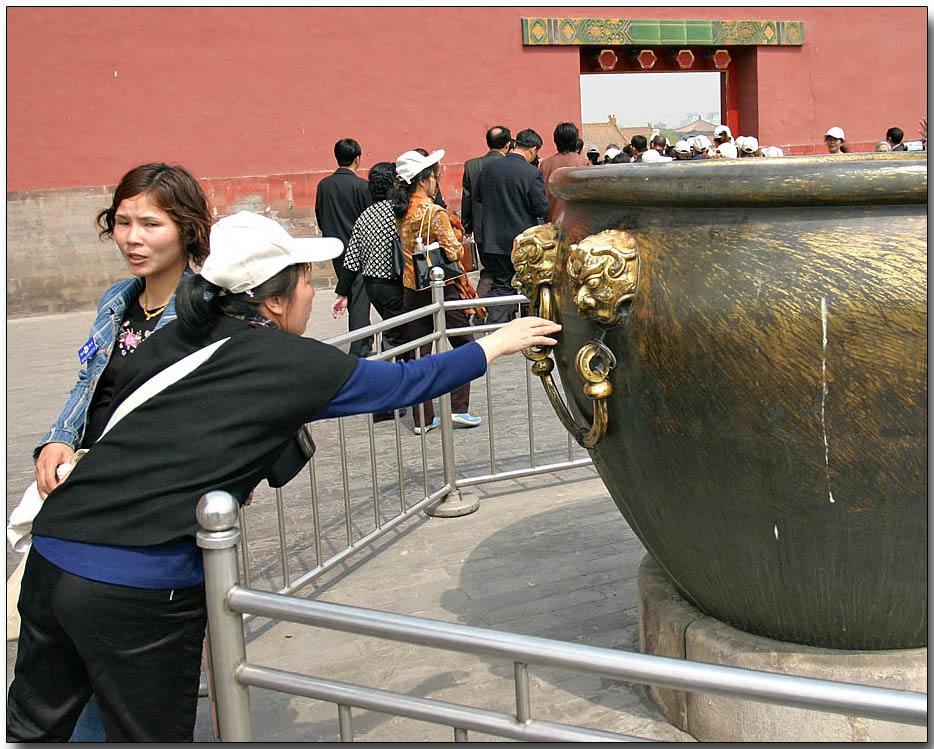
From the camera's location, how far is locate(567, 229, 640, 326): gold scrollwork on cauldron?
2021 mm

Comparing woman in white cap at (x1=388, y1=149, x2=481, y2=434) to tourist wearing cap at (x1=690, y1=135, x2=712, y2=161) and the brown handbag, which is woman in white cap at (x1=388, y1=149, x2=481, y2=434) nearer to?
the brown handbag

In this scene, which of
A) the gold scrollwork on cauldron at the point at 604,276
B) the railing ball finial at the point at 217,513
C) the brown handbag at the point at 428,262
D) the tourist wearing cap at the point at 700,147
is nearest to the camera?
the railing ball finial at the point at 217,513

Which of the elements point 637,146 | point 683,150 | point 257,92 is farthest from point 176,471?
point 257,92

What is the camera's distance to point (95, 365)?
7.34 feet

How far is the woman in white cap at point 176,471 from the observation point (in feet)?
5.84

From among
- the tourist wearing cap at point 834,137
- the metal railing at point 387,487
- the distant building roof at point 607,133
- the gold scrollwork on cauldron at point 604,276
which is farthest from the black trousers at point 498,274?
the distant building roof at point 607,133

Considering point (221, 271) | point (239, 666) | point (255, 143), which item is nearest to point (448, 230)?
point (221, 271)

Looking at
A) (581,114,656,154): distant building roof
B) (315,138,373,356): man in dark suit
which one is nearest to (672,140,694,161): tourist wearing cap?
(315,138,373,356): man in dark suit

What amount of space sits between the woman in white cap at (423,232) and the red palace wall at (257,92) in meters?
6.42

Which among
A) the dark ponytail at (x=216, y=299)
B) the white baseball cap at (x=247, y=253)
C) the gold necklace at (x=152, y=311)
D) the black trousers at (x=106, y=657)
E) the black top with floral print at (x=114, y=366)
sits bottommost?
the black trousers at (x=106, y=657)

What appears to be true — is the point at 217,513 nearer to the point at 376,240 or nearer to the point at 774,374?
the point at 774,374

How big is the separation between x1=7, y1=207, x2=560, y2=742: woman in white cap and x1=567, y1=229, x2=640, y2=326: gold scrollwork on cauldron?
1.33 feet

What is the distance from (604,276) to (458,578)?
1672 mm

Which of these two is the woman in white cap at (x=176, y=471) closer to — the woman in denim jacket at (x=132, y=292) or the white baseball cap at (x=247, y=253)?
the white baseball cap at (x=247, y=253)
